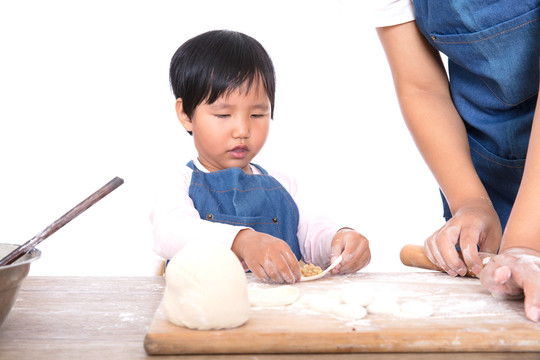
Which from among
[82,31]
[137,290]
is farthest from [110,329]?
[82,31]

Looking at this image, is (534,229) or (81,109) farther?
(81,109)

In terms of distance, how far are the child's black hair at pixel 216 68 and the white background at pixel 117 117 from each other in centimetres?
168

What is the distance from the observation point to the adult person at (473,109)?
1.08m

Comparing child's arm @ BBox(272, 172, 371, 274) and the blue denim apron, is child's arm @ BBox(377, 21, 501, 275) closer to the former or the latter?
child's arm @ BBox(272, 172, 371, 274)

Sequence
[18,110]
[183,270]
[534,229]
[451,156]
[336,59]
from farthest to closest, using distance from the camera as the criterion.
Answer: [336,59] → [18,110] → [451,156] → [534,229] → [183,270]

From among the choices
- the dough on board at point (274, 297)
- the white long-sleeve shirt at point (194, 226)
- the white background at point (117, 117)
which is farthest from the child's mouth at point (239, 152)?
the white background at point (117, 117)

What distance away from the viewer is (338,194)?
3.45 metres

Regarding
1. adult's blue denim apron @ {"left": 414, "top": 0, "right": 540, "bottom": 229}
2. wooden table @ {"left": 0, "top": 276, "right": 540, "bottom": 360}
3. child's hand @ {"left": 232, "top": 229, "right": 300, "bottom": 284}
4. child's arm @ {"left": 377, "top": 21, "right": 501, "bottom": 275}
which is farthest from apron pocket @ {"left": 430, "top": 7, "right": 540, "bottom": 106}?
wooden table @ {"left": 0, "top": 276, "right": 540, "bottom": 360}

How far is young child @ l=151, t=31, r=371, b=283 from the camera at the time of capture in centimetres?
140

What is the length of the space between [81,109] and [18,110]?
0.36m

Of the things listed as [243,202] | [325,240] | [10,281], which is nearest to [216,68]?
[243,202]

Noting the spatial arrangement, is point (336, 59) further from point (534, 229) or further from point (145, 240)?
point (534, 229)

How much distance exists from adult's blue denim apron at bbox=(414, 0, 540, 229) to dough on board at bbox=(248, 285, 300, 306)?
74 cm

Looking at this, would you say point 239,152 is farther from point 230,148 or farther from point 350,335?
point 350,335
